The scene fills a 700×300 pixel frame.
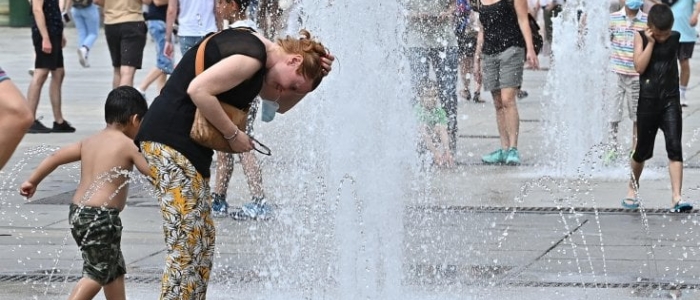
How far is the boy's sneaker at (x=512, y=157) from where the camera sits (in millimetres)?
10953

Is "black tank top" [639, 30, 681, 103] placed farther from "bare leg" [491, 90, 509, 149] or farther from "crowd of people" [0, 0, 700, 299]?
"bare leg" [491, 90, 509, 149]

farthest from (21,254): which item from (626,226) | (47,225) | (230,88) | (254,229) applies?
(626,226)

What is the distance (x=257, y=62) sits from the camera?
4.71 m

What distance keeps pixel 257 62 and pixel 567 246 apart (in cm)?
333

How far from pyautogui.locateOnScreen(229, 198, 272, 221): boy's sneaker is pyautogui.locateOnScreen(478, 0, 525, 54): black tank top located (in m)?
3.51

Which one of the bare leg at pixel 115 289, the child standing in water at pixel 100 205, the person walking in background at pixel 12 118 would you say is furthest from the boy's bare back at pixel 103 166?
the person walking in background at pixel 12 118

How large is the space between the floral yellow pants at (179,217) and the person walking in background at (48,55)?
807 cm

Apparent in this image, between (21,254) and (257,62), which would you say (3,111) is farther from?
(21,254)

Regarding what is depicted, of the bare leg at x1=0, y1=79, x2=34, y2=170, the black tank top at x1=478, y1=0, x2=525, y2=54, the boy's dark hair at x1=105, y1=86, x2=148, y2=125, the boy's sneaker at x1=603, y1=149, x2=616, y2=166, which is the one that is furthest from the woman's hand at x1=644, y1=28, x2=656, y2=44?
the bare leg at x1=0, y1=79, x2=34, y2=170

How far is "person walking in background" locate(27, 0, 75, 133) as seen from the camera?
41.2ft

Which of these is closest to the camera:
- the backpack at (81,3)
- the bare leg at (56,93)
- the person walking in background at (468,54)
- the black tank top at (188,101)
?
the black tank top at (188,101)

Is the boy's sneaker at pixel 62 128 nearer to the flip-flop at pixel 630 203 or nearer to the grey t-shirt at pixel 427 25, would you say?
the grey t-shirt at pixel 427 25

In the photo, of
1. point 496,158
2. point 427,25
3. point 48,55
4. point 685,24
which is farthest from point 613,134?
point 48,55

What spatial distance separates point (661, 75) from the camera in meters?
8.70
